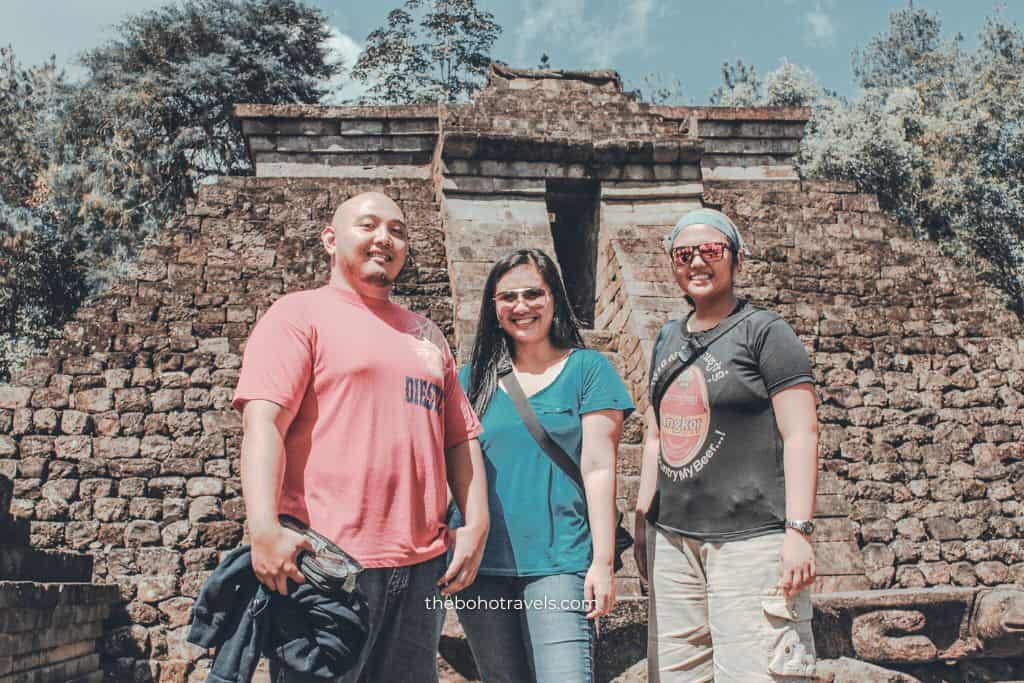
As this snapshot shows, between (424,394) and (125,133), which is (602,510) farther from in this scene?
(125,133)

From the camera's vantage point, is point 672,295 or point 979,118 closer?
point 672,295

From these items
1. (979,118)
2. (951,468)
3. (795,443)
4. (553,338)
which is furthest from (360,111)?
(979,118)

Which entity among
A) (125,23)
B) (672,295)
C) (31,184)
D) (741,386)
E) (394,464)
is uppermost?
(125,23)

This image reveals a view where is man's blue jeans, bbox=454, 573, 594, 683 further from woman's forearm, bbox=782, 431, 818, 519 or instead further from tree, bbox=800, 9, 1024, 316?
tree, bbox=800, 9, 1024, 316

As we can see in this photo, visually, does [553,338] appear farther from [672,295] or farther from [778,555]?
[672,295]

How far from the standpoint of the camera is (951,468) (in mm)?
8148

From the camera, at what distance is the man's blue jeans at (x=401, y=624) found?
7.55ft

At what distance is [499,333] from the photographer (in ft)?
10.2

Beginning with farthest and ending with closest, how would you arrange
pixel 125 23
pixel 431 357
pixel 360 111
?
pixel 125 23
pixel 360 111
pixel 431 357

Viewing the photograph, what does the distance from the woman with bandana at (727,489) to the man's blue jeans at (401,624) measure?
782 millimetres

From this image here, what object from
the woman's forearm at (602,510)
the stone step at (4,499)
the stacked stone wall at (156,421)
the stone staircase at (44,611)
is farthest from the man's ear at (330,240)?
the stacked stone wall at (156,421)

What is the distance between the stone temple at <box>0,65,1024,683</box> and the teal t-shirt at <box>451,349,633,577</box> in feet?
8.60

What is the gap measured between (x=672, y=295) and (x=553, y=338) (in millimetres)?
5190

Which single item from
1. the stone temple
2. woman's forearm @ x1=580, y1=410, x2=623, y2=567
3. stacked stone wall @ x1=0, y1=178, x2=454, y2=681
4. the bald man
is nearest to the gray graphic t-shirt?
woman's forearm @ x1=580, y1=410, x2=623, y2=567
